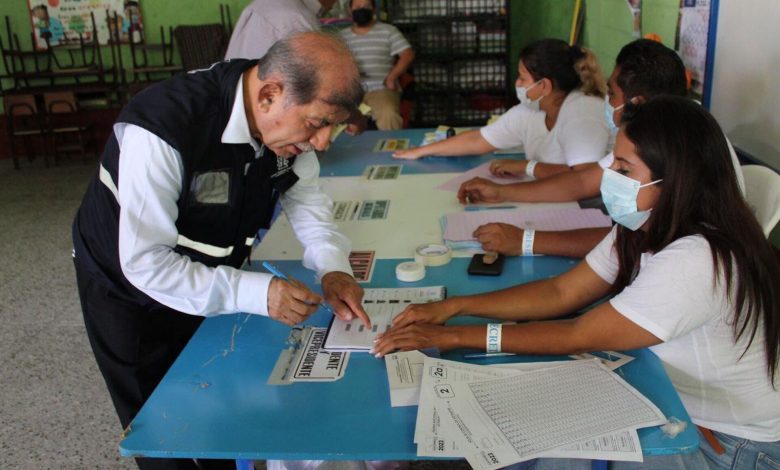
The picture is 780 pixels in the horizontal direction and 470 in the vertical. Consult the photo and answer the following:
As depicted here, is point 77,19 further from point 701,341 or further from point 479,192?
point 701,341

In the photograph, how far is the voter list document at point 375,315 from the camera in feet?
4.55

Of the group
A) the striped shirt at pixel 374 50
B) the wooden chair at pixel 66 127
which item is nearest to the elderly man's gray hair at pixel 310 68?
the striped shirt at pixel 374 50

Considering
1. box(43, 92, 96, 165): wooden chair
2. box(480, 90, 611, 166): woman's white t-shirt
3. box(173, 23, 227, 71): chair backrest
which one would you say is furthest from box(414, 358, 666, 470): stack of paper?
box(43, 92, 96, 165): wooden chair

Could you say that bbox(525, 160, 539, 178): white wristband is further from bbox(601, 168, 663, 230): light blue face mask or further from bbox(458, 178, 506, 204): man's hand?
bbox(601, 168, 663, 230): light blue face mask

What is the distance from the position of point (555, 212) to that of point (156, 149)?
4.24 ft

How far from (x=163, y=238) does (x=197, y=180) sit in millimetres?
148

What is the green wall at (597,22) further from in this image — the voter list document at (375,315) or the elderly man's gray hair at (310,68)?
the elderly man's gray hair at (310,68)

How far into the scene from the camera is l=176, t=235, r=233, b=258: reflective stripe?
1482 mm

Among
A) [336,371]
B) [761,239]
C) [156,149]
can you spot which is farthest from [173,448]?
[761,239]

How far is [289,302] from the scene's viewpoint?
4.48ft

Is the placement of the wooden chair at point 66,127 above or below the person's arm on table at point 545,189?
below

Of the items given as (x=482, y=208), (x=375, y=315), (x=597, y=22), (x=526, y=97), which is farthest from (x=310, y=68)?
(x=597, y=22)

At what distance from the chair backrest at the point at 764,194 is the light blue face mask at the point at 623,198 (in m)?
0.43

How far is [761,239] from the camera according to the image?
1261 millimetres
